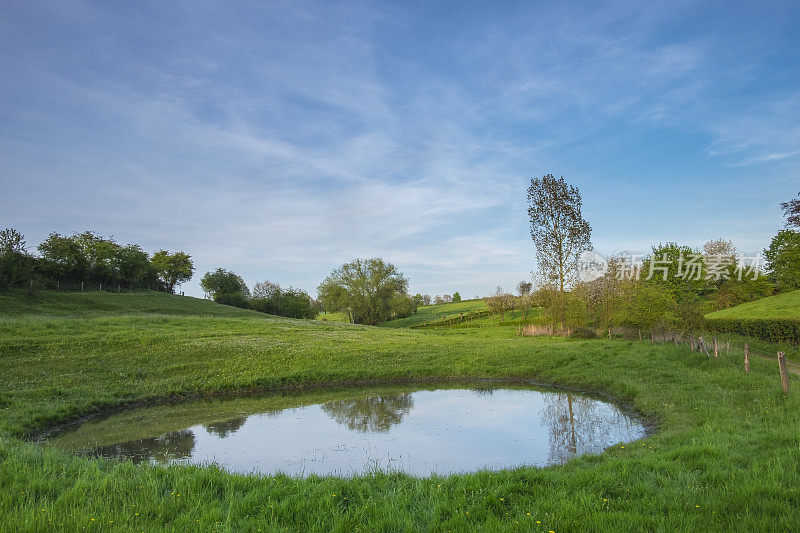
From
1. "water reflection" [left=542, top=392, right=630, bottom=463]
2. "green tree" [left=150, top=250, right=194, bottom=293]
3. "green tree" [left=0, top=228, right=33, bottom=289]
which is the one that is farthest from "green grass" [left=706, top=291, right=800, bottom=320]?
"green tree" [left=150, top=250, right=194, bottom=293]

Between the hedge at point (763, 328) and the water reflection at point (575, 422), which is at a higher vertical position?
the hedge at point (763, 328)

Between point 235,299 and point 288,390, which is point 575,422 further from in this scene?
point 235,299

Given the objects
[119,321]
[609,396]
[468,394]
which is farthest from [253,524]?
[119,321]

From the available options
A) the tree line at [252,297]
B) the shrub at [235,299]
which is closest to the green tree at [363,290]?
the tree line at [252,297]

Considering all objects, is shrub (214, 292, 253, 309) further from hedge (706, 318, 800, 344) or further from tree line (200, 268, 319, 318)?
hedge (706, 318, 800, 344)

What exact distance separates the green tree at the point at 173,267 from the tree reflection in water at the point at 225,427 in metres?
84.8

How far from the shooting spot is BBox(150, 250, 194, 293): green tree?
296 feet

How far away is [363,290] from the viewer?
254ft

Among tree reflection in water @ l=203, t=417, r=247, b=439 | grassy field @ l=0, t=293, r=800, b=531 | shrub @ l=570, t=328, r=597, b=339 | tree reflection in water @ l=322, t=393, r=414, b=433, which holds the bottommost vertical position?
tree reflection in water @ l=203, t=417, r=247, b=439

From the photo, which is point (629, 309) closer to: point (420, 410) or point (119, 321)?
point (420, 410)

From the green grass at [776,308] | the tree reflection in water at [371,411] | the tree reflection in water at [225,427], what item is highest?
the green grass at [776,308]

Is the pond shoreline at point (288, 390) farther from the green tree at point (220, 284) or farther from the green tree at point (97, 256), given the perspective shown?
the green tree at point (220, 284)

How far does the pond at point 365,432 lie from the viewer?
33.7 ft

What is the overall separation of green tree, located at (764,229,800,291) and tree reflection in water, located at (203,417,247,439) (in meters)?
53.4
